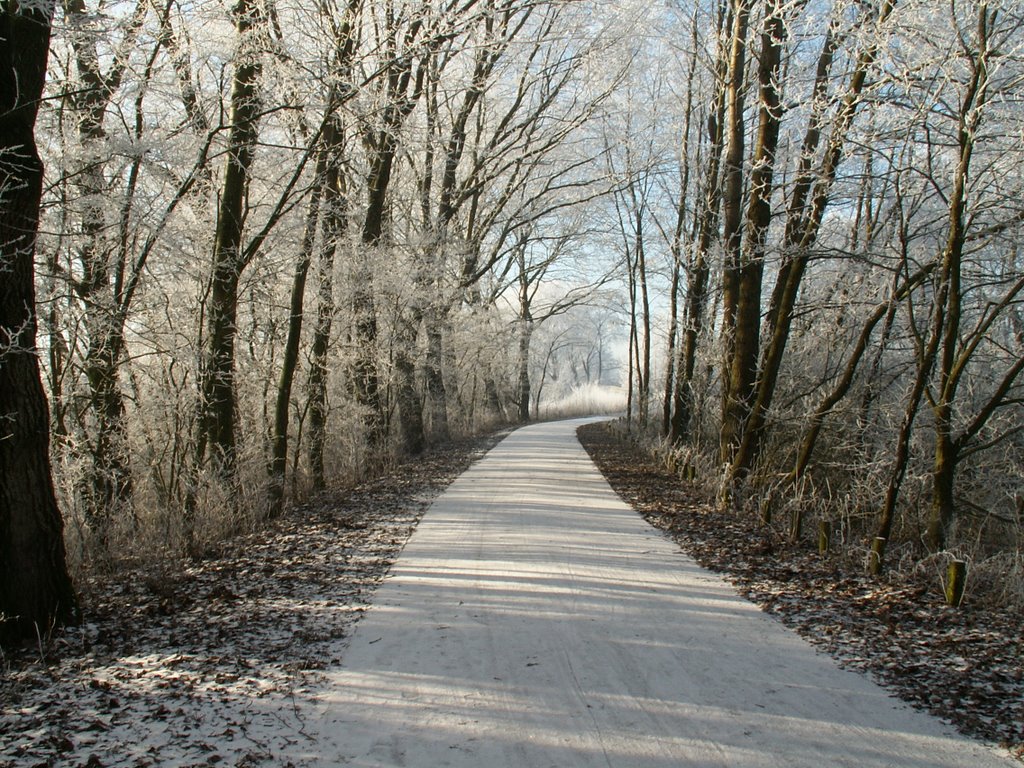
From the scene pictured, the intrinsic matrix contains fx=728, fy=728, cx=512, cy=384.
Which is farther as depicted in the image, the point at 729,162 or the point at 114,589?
the point at 729,162

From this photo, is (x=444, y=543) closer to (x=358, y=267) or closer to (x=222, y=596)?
(x=222, y=596)

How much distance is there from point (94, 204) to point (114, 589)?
4649 millimetres

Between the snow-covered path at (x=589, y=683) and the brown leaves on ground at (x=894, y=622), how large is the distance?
0.74 ft

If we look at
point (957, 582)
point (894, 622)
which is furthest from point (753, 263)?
point (894, 622)

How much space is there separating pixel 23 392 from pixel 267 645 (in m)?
2.34

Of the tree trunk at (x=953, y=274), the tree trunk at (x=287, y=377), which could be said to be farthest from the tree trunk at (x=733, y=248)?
the tree trunk at (x=287, y=377)

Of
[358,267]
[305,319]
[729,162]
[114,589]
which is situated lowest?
[114,589]

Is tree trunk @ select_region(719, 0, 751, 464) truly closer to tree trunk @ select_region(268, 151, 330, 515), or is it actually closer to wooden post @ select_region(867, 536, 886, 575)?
wooden post @ select_region(867, 536, 886, 575)

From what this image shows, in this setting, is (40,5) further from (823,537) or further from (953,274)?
(823,537)

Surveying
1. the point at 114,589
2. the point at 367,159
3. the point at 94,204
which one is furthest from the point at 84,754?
the point at 367,159

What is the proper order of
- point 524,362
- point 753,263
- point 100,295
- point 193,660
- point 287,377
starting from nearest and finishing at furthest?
point 193,660, point 100,295, point 753,263, point 287,377, point 524,362

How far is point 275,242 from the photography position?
1202 cm

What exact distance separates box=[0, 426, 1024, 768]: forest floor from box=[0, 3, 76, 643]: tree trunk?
0.33 meters

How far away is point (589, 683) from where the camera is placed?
4.14 metres
